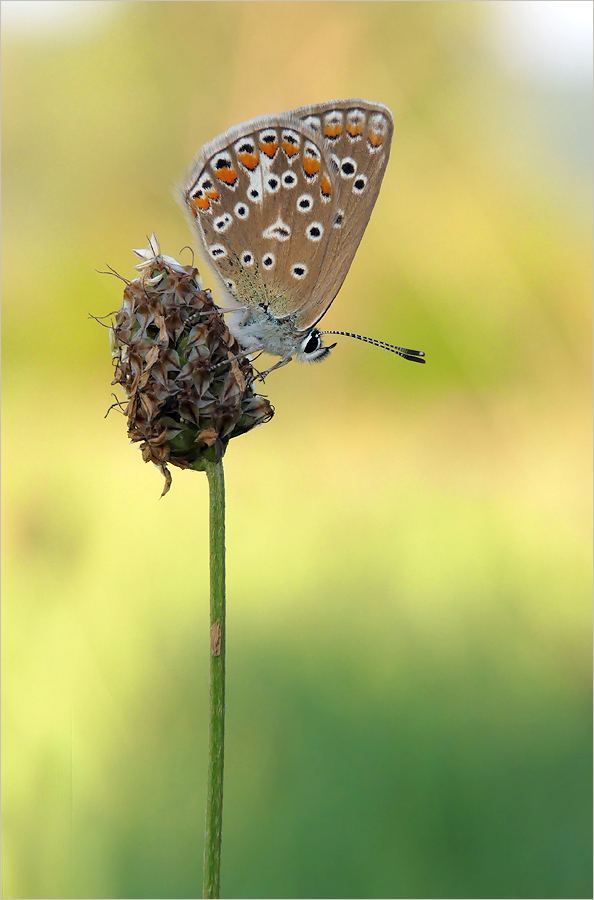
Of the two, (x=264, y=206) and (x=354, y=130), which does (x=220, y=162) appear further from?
(x=354, y=130)

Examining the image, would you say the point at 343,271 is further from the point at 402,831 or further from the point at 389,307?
the point at 389,307

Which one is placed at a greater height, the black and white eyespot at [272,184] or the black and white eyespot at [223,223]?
the black and white eyespot at [272,184]

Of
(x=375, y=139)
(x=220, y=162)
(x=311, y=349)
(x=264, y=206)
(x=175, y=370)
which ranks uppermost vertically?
(x=375, y=139)

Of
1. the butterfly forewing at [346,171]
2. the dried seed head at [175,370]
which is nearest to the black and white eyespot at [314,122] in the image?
the butterfly forewing at [346,171]

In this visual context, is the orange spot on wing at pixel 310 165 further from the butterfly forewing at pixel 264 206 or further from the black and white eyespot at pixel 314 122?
the black and white eyespot at pixel 314 122

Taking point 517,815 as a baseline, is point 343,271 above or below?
above

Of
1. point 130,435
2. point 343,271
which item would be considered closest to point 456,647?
point 343,271

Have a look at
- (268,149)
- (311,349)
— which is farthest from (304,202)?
(311,349)

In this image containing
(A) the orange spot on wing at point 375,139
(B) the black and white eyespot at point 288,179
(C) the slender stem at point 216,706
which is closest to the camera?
(C) the slender stem at point 216,706
